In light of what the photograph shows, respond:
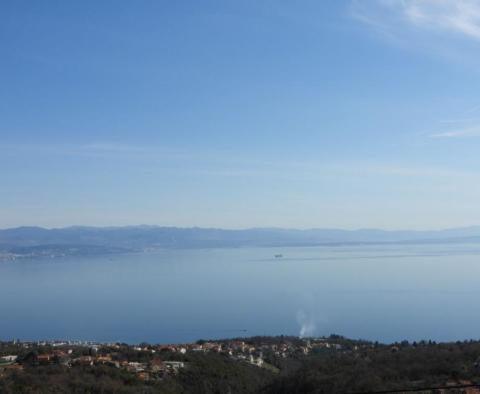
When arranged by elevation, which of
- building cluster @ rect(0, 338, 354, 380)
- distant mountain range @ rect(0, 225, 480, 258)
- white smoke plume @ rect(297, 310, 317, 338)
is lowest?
white smoke plume @ rect(297, 310, 317, 338)

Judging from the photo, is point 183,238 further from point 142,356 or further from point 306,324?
point 142,356

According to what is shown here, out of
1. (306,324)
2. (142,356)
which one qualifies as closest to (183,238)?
(306,324)

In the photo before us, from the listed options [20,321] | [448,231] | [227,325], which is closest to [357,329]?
[227,325]

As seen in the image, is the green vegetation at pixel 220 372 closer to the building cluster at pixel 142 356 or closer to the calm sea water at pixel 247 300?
the building cluster at pixel 142 356

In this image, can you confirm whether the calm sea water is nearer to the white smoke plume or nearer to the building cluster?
the white smoke plume

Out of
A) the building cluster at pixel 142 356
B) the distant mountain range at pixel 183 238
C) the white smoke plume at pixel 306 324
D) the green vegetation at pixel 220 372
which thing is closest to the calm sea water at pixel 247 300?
the white smoke plume at pixel 306 324

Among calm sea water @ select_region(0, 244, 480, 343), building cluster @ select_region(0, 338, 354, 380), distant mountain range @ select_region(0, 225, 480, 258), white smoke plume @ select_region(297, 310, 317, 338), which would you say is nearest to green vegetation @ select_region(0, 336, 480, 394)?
building cluster @ select_region(0, 338, 354, 380)

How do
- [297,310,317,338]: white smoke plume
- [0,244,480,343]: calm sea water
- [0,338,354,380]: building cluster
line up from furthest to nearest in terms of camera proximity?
[0,244,480,343]: calm sea water → [297,310,317,338]: white smoke plume → [0,338,354,380]: building cluster
